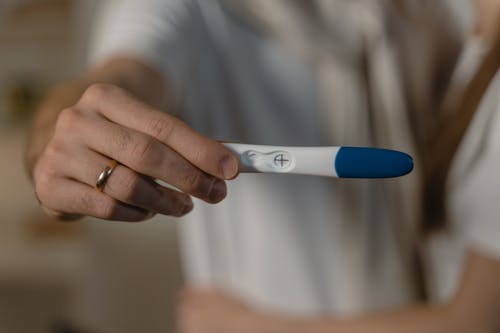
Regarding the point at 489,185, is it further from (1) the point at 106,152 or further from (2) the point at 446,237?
(1) the point at 106,152

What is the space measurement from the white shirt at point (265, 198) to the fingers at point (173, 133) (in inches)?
4.7

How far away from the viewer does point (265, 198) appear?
479mm

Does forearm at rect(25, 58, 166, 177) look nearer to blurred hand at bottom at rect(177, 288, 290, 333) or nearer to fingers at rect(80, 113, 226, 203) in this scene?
fingers at rect(80, 113, 226, 203)

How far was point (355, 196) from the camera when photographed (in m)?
0.46

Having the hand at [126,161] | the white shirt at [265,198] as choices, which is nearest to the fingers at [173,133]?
the hand at [126,161]

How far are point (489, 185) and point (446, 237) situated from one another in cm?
10

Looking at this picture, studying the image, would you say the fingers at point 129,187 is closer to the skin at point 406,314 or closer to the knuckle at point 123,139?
the knuckle at point 123,139

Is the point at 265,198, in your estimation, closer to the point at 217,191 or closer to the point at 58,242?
the point at 217,191

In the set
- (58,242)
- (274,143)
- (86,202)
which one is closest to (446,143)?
(274,143)

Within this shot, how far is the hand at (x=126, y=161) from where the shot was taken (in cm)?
23

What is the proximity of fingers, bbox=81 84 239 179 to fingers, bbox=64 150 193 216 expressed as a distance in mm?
15

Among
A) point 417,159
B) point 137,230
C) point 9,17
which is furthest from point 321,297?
point 9,17

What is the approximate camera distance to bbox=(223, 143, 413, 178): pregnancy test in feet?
0.73

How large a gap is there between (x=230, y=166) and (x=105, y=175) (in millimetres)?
44
